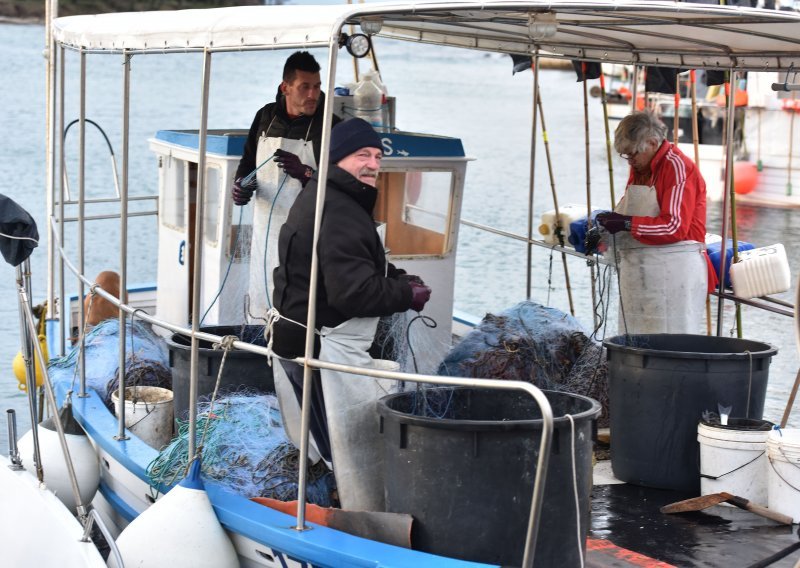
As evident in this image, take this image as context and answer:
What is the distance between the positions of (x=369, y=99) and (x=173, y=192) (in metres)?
1.67

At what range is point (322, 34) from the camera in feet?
13.7

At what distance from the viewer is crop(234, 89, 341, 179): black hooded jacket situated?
20.1ft

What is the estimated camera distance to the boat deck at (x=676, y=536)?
486 cm

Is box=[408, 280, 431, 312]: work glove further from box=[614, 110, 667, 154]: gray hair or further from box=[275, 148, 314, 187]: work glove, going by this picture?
box=[614, 110, 667, 154]: gray hair

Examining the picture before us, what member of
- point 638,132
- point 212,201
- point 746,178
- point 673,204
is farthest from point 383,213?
point 746,178

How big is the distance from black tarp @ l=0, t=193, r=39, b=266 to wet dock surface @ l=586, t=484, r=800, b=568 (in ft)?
10.0

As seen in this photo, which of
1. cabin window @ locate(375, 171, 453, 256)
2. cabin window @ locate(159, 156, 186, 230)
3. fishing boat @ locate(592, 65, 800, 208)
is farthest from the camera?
fishing boat @ locate(592, 65, 800, 208)

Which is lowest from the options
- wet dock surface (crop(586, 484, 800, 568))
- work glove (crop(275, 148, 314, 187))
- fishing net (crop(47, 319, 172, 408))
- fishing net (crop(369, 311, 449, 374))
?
wet dock surface (crop(586, 484, 800, 568))

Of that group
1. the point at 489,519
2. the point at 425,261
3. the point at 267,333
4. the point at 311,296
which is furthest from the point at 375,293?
the point at 425,261

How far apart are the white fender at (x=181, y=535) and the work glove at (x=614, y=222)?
2748 millimetres

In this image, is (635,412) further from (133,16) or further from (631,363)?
(133,16)

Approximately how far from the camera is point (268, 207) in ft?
20.9

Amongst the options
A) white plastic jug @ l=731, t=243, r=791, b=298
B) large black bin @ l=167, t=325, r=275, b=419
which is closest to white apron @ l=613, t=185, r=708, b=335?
white plastic jug @ l=731, t=243, r=791, b=298

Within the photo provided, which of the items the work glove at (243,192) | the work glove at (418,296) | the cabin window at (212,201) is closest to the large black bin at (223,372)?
the work glove at (243,192)
